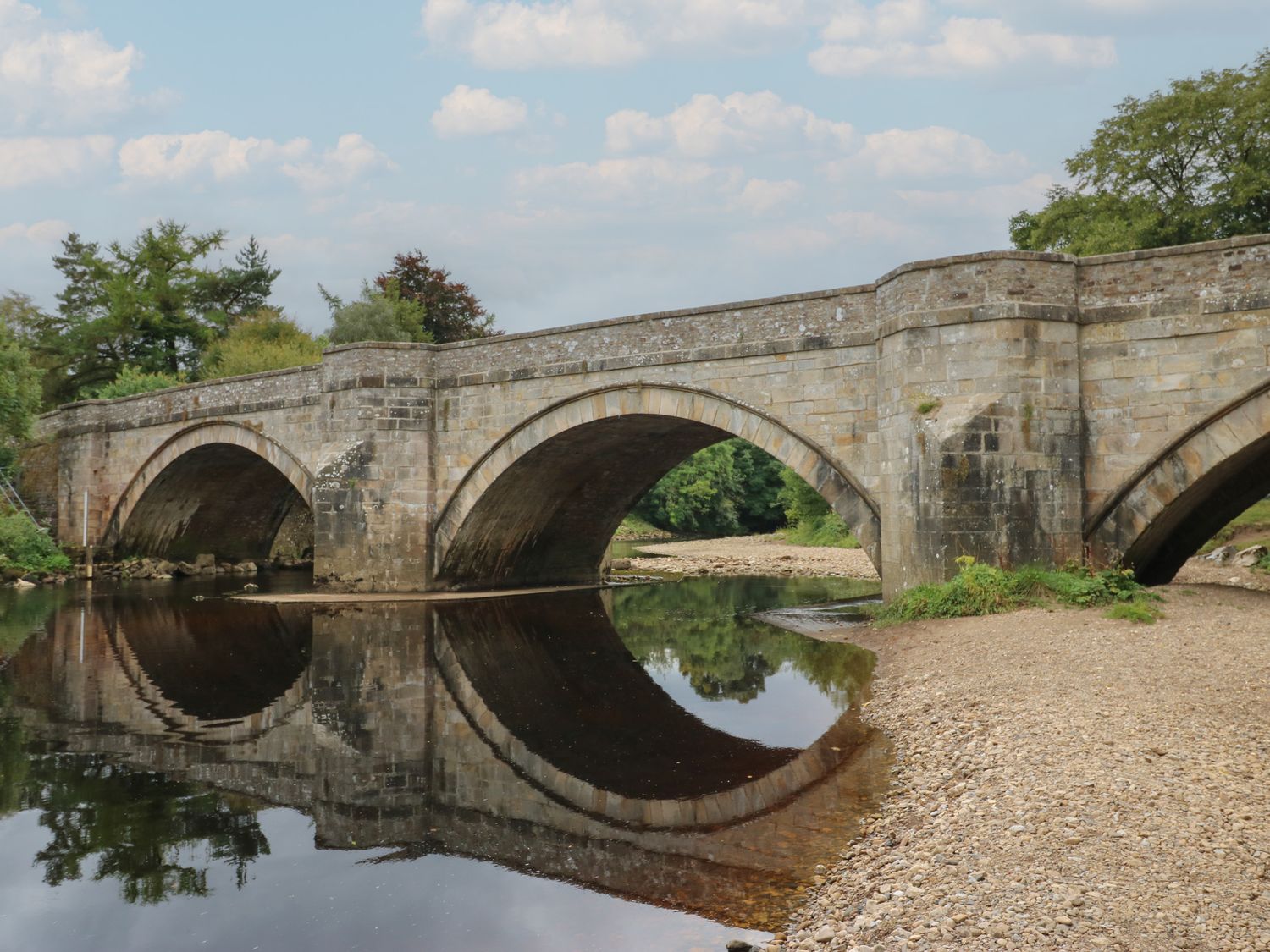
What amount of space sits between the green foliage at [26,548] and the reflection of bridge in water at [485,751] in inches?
458

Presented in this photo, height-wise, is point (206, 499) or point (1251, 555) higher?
point (206, 499)

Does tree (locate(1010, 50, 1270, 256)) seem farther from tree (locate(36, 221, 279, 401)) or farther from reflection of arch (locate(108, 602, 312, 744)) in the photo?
tree (locate(36, 221, 279, 401))

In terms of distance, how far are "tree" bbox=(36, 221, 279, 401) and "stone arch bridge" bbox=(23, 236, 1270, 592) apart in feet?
62.7

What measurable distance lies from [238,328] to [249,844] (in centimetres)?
3240

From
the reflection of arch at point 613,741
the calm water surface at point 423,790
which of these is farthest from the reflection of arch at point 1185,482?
the reflection of arch at point 613,741

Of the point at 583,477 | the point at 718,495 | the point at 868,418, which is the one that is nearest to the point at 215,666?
the point at 868,418

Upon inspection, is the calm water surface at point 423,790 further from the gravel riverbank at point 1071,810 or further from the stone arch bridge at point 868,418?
the stone arch bridge at point 868,418

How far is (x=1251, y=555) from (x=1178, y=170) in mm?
11334

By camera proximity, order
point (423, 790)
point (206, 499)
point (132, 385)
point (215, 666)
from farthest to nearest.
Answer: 1. point (132, 385)
2. point (206, 499)
3. point (215, 666)
4. point (423, 790)

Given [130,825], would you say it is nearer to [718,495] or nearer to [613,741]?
[613,741]

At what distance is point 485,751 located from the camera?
22.9 feet

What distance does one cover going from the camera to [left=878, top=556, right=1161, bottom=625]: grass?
998cm

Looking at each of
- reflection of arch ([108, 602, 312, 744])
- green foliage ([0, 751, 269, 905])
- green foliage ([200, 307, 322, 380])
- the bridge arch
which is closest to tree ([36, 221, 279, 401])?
green foliage ([200, 307, 322, 380])

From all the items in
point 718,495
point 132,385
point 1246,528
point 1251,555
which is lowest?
point 1251,555
